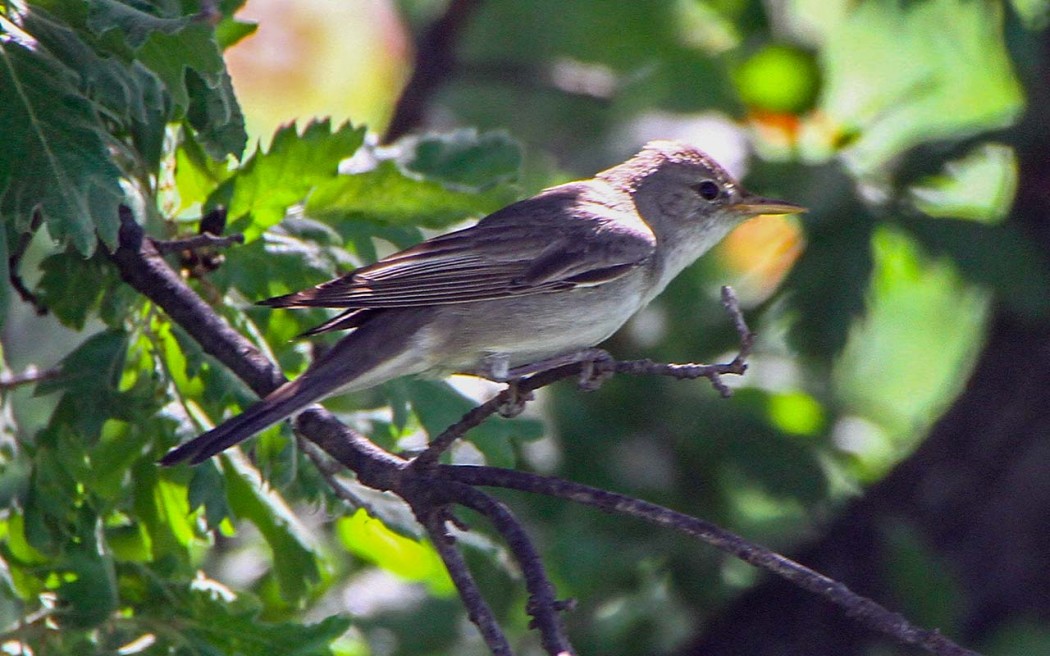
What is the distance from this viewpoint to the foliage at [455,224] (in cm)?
260

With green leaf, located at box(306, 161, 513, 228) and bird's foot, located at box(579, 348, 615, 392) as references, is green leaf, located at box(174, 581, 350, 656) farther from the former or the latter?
green leaf, located at box(306, 161, 513, 228)

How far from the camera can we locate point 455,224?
3.24m

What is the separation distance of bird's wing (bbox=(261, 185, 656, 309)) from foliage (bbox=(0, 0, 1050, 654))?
0.45 feet

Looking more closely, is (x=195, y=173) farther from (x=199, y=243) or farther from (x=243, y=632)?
(x=243, y=632)

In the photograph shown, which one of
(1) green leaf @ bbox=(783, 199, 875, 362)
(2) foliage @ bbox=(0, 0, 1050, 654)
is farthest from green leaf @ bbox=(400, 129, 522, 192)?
(1) green leaf @ bbox=(783, 199, 875, 362)

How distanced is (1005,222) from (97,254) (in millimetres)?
2887

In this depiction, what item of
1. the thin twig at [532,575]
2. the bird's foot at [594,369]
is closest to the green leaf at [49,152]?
the thin twig at [532,575]

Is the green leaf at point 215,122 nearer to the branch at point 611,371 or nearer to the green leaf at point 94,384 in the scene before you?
the green leaf at point 94,384

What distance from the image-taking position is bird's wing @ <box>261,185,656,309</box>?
125 inches

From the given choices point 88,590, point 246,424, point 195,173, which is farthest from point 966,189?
point 88,590

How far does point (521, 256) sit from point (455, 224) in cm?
37

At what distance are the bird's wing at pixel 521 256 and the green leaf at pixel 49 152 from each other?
728 mm

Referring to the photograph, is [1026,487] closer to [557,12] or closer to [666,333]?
[666,333]

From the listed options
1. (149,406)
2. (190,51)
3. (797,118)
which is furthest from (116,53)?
(797,118)
